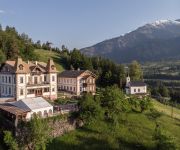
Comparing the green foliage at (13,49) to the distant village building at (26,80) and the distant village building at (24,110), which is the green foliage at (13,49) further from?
the distant village building at (24,110)

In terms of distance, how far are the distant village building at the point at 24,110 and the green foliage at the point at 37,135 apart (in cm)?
403

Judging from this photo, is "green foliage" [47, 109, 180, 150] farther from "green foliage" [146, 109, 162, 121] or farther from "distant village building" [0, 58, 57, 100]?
"distant village building" [0, 58, 57, 100]

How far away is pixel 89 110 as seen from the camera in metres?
58.9

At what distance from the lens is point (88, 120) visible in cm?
5906

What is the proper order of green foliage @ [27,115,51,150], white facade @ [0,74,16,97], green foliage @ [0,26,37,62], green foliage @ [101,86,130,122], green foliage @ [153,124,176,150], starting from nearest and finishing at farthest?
green foliage @ [27,115,51,150] → green foliage @ [153,124,176,150] → green foliage @ [101,86,130,122] → white facade @ [0,74,16,97] → green foliage @ [0,26,37,62]

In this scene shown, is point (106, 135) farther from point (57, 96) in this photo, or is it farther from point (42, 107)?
point (57, 96)

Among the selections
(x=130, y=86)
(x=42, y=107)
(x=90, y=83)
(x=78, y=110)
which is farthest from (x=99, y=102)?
(x=130, y=86)

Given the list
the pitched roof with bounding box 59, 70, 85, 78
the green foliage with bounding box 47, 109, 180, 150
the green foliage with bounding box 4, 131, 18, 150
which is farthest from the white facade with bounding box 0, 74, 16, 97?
the green foliage with bounding box 4, 131, 18, 150

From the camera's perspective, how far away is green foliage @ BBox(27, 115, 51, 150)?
155 ft

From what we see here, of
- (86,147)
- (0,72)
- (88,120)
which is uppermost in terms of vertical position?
(0,72)

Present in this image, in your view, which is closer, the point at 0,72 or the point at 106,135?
the point at 106,135

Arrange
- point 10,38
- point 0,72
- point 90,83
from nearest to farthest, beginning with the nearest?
point 0,72 → point 90,83 → point 10,38

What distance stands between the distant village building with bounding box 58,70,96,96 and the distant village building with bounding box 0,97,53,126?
24901 millimetres

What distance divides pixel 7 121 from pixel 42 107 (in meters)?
7.25
